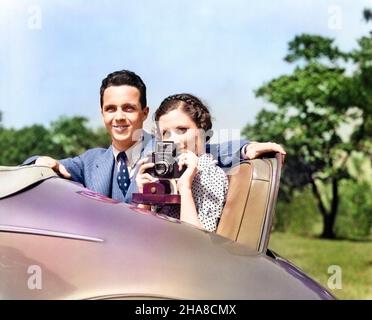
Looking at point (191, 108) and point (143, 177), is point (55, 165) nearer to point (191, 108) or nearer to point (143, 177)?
point (143, 177)

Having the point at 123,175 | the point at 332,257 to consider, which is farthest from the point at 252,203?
the point at 332,257

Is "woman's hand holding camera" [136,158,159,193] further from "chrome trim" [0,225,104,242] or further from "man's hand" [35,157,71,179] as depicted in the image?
"chrome trim" [0,225,104,242]

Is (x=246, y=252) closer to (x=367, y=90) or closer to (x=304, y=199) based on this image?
(x=367, y=90)

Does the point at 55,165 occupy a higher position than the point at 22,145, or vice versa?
the point at 55,165

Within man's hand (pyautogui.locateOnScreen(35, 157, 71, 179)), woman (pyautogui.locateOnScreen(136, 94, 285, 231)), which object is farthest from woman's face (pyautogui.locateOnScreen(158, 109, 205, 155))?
Answer: man's hand (pyautogui.locateOnScreen(35, 157, 71, 179))

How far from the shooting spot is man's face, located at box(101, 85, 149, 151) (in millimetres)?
2795

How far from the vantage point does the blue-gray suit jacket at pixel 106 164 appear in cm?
275

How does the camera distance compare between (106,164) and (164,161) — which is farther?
(106,164)

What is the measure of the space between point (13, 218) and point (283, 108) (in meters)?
21.1

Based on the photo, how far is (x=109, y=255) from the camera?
1993 millimetres

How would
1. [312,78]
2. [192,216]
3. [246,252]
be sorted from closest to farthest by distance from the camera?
1. [246,252]
2. [192,216]
3. [312,78]

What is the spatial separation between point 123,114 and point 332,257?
51.8ft

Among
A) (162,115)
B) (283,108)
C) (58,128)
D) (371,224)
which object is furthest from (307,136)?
(162,115)
